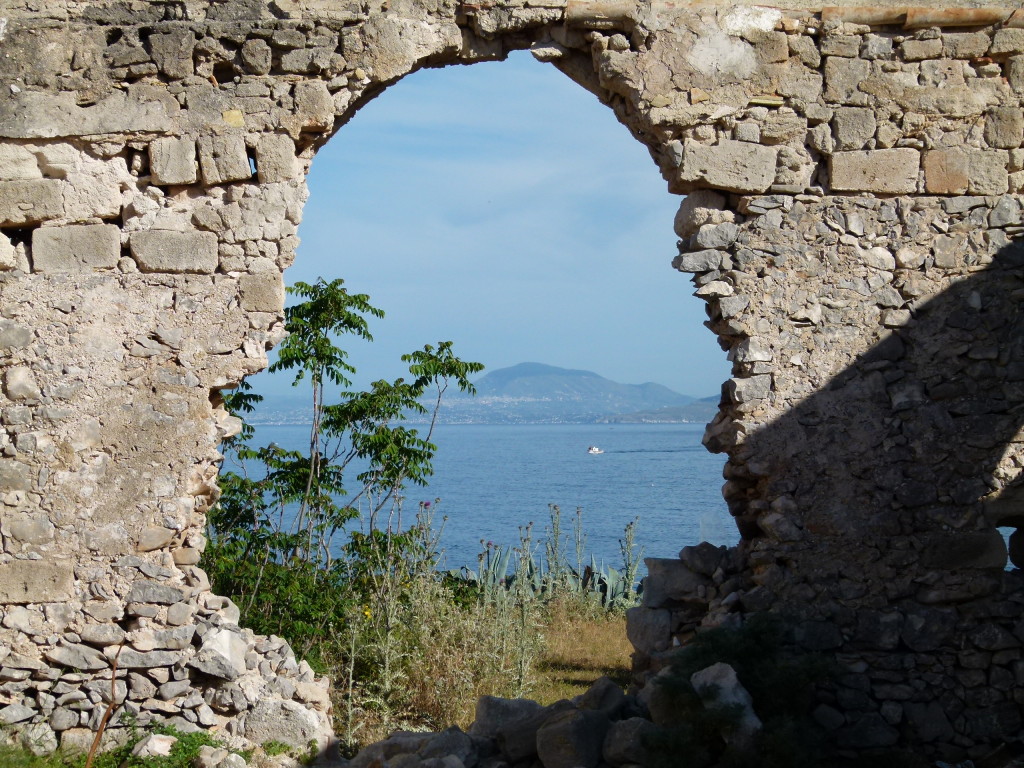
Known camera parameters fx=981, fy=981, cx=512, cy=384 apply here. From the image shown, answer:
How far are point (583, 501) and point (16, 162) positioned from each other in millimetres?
19335

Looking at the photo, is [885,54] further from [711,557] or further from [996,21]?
[711,557]

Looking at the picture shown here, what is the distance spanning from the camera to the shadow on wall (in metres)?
5.14

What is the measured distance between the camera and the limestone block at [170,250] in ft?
16.6

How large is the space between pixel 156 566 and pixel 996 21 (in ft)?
17.5

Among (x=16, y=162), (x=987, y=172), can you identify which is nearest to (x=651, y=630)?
(x=987, y=172)

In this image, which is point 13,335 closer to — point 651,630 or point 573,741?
point 573,741

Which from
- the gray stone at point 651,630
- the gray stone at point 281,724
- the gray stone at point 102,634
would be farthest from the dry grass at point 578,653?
the gray stone at point 102,634

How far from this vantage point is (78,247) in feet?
16.6

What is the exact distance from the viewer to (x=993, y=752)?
4957 mm

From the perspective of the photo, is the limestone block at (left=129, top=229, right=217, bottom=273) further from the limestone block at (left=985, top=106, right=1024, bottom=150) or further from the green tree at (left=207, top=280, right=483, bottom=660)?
the limestone block at (left=985, top=106, right=1024, bottom=150)

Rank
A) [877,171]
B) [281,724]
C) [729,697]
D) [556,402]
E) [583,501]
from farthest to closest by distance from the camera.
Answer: [556,402] < [583,501] < [877,171] < [281,724] < [729,697]

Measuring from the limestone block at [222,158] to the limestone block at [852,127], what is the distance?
10.4 feet

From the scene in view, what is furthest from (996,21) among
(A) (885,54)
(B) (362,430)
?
(B) (362,430)

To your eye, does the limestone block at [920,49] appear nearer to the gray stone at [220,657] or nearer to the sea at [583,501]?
the sea at [583,501]
